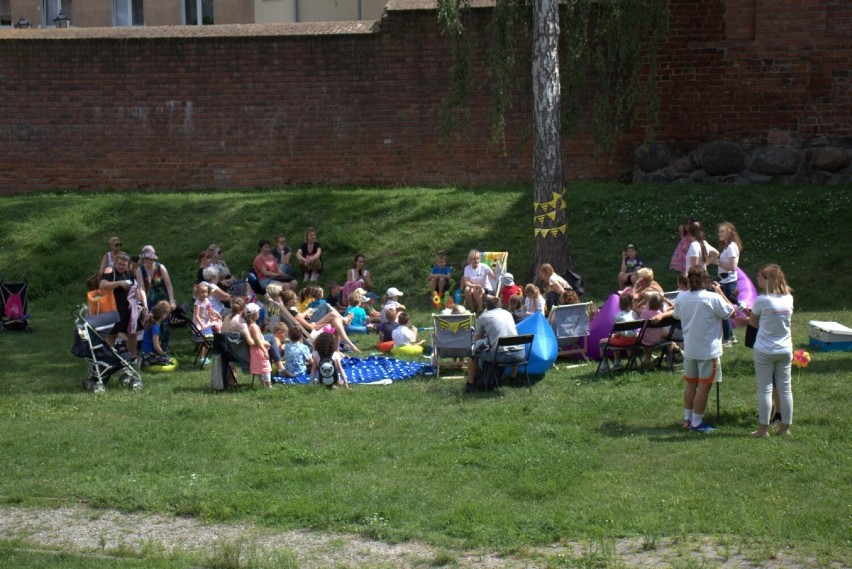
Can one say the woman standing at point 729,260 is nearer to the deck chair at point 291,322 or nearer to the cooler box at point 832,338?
the cooler box at point 832,338

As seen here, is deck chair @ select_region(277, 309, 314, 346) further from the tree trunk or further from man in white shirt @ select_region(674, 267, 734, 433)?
man in white shirt @ select_region(674, 267, 734, 433)

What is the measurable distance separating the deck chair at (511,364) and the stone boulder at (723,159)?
10.3 metres

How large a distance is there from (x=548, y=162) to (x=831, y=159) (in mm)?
6413

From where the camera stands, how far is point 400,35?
76.3ft

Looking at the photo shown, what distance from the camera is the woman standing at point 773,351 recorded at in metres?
10.1

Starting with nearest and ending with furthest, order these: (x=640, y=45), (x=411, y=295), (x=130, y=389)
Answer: (x=130, y=389) < (x=411, y=295) < (x=640, y=45)

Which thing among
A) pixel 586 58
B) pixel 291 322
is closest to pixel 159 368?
pixel 291 322

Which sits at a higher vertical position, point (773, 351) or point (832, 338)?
point (773, 351)

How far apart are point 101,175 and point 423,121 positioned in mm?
6855

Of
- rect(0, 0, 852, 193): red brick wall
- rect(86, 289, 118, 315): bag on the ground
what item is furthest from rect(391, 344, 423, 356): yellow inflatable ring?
rect(0, 0, 852, 193): red brick wall

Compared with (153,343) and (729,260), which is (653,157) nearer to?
(729,260)

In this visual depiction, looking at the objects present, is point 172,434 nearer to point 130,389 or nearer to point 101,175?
point 130,389

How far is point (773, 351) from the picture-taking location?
33.1ft

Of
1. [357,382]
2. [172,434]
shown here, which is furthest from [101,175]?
[172,434]
